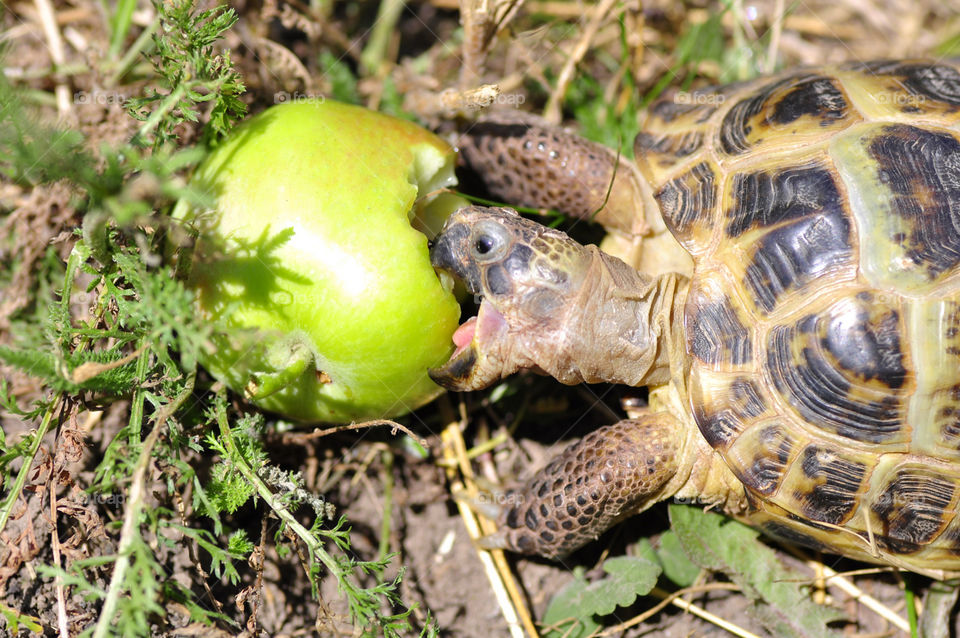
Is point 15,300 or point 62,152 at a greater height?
point 62,152

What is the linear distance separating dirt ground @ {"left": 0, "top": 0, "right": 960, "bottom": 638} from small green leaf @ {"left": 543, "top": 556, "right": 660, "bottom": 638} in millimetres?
115

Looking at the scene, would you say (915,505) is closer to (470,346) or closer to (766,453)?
(766,453)

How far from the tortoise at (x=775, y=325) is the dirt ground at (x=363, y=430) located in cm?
54

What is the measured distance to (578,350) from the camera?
3158mm

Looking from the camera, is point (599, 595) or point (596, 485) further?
point (599, 595)

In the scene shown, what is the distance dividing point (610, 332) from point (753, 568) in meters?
1.49

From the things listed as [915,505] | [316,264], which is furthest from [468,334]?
[915,505]

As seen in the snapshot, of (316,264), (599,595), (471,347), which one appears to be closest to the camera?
(316,264)

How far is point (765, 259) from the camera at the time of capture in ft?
9.87

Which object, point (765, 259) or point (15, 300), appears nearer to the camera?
point (765, 259)

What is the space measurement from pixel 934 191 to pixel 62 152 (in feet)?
10.9

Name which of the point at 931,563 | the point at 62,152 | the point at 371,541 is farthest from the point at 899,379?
the point at 62,152

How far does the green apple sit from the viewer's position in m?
2.74

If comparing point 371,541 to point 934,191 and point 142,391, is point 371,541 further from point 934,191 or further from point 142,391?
point 934,191
